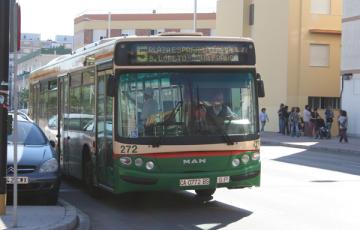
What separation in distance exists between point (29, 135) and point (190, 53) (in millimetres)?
3544

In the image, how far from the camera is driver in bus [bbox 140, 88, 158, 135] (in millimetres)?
10398

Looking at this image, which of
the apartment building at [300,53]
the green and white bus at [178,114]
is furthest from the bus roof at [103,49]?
the apartment building at [300,53]

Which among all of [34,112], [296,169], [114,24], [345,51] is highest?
[114,24]

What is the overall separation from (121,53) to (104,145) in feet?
5.34

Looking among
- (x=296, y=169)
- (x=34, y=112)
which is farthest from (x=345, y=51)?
(x=34, y=112)

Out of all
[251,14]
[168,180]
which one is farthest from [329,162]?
[251,14]

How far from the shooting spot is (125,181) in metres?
10.3

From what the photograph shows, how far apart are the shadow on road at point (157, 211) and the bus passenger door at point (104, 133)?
535 mm

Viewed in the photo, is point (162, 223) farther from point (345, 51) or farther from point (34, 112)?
point (345, 51)

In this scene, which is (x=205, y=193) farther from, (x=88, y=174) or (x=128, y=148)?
(x=128, y=148)

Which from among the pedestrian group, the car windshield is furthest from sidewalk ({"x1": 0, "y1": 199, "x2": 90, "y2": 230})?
the pedestrian group

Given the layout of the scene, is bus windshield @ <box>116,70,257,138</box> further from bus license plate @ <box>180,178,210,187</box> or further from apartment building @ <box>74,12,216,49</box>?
apartment building @ <box>74,12,216,49</box>

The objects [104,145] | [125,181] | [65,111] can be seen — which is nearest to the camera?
[125,181]

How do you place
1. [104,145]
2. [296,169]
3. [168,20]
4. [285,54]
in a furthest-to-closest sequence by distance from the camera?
[168,20] < [285,54] < [296,169] < [104,145]
